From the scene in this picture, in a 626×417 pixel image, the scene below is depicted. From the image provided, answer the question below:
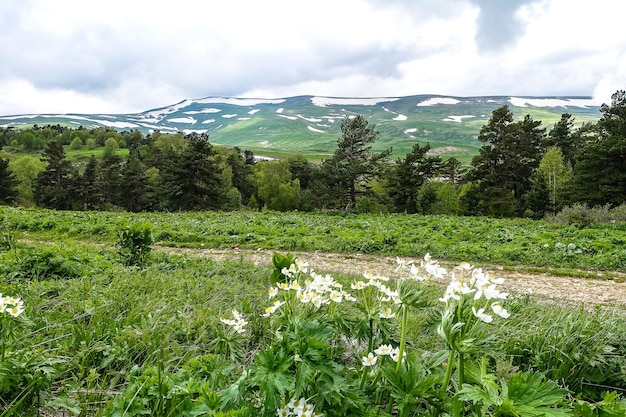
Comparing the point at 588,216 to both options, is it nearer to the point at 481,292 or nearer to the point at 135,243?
the point at 135,243

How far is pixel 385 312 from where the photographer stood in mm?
2373

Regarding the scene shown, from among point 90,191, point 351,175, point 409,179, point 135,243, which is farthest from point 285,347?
point 90,191

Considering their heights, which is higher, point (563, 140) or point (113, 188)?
point (563, 140)

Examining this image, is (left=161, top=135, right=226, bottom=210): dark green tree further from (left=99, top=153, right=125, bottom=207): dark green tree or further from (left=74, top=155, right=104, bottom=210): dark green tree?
(left=99, top=153, right=125, bottom=207): dark green tree

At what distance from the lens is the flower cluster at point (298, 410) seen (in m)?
1.93

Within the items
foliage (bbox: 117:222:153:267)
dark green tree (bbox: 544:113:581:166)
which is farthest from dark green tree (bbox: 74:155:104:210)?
dark green tree (bbox: 544:113:581:166)

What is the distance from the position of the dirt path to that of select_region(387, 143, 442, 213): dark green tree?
3652cm

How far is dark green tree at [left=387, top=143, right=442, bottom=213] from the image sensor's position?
4947cm

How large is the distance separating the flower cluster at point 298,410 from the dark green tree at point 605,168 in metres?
44.2

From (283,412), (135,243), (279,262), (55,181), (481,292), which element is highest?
(481,292)

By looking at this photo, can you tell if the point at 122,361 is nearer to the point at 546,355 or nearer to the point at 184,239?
the point at 546,355

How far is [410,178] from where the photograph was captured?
49438 millimetres

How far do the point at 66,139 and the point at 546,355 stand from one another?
172832 millimetres

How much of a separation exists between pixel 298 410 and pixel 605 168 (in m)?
47.8
